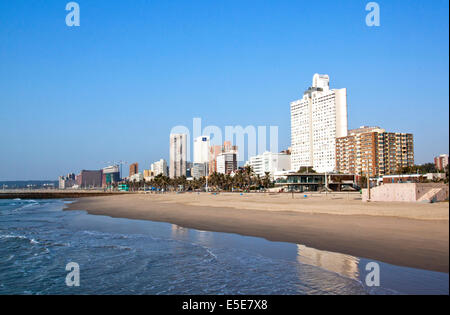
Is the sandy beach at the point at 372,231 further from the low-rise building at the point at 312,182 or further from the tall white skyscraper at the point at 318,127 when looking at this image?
the tall white skyscraper at the point at 318,127

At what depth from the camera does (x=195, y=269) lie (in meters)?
12.5

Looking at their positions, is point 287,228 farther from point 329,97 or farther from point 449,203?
point 329,97

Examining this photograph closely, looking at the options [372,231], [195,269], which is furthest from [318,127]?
[195,269]

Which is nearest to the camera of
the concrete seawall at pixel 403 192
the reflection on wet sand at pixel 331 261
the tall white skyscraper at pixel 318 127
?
the reflection on wet sand at pixel 331 261

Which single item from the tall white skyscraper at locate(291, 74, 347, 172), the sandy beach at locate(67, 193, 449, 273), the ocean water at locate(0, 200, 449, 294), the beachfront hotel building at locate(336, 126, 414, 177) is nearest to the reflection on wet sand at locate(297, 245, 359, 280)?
the ocean water at locate(0, 200, 449, 294)

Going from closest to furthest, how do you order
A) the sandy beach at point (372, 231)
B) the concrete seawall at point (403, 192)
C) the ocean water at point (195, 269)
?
1. the sandy beach at point (372, 231)
2. the ocean water at point (195, 269)
3. the concrete seawall at point (403, 192)

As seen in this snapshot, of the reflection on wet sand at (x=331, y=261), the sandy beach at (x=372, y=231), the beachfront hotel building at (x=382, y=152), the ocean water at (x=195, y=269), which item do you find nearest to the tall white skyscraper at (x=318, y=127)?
the beachfront hotel building at (x=382, y=152)

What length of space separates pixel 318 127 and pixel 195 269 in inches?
7166

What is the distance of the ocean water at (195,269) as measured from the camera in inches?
385

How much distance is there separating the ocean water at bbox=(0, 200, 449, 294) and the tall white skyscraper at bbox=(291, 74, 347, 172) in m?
157

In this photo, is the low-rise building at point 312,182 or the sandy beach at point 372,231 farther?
the low-rise building at point 312,182
